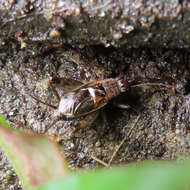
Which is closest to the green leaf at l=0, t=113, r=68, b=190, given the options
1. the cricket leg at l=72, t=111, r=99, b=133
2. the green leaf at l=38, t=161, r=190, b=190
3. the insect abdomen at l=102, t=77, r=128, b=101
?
the green leaf at l=38, t=161, r=190, b=190

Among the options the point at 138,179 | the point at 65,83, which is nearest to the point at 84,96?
the point at 65,83

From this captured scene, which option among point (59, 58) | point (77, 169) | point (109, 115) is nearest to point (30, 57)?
point (59, 58)

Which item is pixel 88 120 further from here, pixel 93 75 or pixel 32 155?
pixel 32 155

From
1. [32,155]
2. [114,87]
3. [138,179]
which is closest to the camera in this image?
[138,179]

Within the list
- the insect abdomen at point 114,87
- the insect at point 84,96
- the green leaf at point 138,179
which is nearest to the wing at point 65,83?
the insect at point 84,96

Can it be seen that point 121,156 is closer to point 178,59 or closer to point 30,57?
point 178,59

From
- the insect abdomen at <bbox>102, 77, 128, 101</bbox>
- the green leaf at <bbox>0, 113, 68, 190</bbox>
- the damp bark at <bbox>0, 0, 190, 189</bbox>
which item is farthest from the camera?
the insect abdomen at <bbox>102, 77, 128, 101</bbox>

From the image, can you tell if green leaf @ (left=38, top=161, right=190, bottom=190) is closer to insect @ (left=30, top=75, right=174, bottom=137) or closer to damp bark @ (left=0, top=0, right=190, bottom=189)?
damp bark @ (left=0, top=0, right=190, bottom=189)
